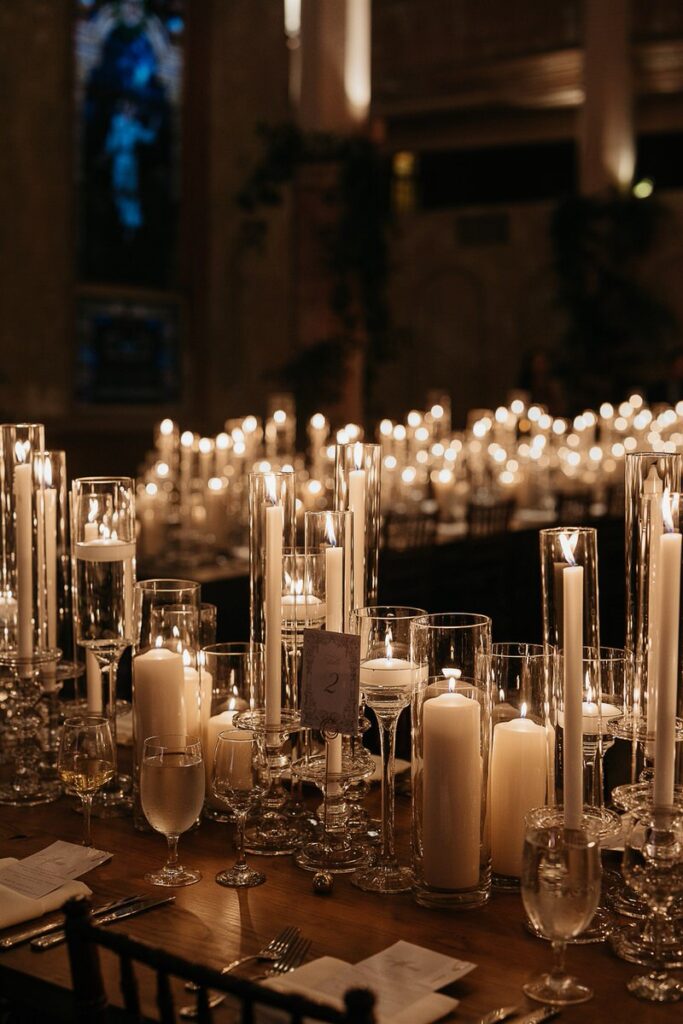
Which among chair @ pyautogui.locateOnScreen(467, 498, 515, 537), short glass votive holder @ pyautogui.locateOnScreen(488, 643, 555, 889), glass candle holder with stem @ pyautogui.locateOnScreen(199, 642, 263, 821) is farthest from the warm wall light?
short glass votive holder @ pyautogui.locateOnScreen(488, 643, 555, 889)

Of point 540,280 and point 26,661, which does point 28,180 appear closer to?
point 540,280

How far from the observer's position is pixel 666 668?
171 cm

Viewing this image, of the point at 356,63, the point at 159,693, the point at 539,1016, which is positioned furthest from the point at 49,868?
the point at 356,63

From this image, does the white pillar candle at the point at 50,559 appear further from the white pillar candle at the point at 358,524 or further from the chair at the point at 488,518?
the chair at the point at 488,518

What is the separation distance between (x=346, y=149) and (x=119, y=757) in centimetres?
851

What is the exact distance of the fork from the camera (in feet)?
5.47

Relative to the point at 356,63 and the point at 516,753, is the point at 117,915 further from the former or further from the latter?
the point at 356,63

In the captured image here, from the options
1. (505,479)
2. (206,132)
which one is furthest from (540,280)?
(505,479)

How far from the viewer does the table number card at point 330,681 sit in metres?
1.98

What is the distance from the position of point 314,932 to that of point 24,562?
96 centimetres

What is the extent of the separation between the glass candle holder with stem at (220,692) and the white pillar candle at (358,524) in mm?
225

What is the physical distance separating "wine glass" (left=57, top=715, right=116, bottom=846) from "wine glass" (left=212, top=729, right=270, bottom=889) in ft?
0.67

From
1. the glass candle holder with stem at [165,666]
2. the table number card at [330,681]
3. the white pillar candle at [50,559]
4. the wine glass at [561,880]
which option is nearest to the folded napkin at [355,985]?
the wine glass at [561,880]

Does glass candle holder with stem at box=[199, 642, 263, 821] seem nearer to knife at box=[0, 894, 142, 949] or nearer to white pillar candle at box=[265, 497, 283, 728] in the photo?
white pillar candle at box=[265, 497, 283, 728]
